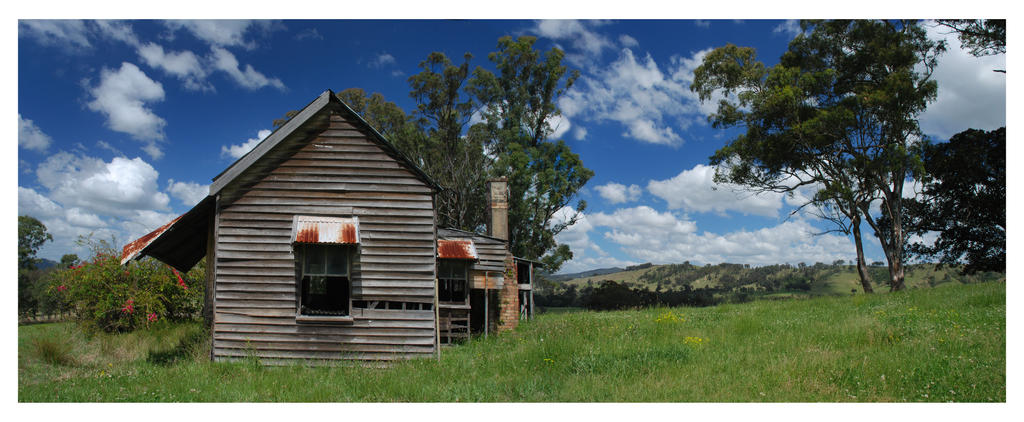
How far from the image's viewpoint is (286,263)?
34.0 ft

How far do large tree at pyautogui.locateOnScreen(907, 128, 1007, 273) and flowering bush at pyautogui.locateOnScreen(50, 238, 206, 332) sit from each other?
29810 mm

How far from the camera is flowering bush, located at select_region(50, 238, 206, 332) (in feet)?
54.0

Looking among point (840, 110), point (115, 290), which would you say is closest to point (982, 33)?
point (840, 110)

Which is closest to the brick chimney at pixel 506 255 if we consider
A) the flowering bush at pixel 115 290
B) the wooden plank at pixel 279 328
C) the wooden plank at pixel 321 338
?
the wooden plank at pixel 321 338

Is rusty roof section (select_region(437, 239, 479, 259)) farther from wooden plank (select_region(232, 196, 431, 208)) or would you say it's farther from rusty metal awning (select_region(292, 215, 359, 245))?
rusty metal awning (select_region(292, 215, 359, 245))

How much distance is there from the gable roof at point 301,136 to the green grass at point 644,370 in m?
3.55

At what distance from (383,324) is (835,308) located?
1297cm

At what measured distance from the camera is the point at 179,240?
12008mm

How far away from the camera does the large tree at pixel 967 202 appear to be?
818 inches

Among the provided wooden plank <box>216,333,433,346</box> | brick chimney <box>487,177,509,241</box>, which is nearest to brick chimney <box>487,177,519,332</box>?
brick chimney <box>487,177,509,241</box>

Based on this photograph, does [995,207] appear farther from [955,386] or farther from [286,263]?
[286,263]

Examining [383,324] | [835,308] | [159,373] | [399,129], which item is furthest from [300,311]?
[399,129]

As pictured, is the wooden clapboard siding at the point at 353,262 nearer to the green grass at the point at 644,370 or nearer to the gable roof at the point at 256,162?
the gable roof at the point at 256,162

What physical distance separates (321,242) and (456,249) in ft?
18.3
